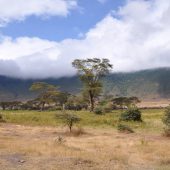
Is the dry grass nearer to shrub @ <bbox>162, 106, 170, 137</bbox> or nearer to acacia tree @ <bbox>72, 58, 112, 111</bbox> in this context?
shrub @ <bbox>162, 106, 170, 137</bbox>

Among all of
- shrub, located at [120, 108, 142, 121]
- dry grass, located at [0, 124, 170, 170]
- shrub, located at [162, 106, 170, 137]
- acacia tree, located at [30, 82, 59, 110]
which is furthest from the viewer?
acacia tree, located at [30, 82, 59, 110]

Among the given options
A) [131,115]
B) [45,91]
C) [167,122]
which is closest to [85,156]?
[167,122]

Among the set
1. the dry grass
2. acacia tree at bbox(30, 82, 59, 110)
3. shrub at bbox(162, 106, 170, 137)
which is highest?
acacia tree at bbox(30, 82, 59, 110)

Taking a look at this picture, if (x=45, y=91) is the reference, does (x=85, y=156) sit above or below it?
below

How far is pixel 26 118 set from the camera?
226 feet

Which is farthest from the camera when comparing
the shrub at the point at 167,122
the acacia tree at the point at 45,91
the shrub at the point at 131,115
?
the acacia tree at the point at 45,91

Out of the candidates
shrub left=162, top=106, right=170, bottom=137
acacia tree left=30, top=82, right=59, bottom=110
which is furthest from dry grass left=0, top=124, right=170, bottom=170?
acacia tree left=30, top=82, right=59, bottom=110

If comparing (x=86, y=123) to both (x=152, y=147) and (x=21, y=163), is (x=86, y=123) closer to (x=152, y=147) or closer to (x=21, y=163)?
(x=152, y=147)

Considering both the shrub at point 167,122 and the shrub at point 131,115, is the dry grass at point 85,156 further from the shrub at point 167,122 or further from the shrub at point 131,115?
the shrub at point 131,115

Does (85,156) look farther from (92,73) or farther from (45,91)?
(45,91)

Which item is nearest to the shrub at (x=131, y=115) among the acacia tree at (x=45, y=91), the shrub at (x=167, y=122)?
the shrub at (x=167, y=122)

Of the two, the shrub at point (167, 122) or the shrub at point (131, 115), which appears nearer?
the shrub at point (167, 122)

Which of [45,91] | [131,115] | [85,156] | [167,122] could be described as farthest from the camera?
[45,91]

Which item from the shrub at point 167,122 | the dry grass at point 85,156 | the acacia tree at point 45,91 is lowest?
the dry grass at point 85,156
